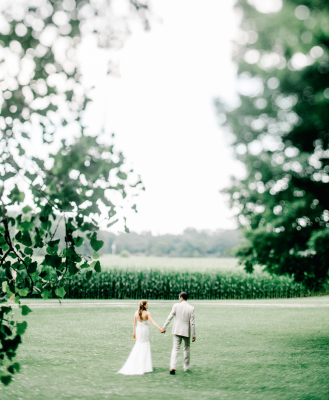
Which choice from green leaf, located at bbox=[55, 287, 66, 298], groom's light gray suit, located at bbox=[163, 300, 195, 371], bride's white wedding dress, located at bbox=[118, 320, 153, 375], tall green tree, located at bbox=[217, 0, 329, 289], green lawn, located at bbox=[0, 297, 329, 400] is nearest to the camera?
tall green tree, located at bbox=[217, 0, 329, 289]

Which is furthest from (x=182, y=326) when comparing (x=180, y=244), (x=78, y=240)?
(x=180, y=244)

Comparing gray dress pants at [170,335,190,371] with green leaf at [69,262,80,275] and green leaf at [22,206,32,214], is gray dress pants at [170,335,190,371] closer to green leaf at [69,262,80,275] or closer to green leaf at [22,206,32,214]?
green leaf at [69,262,80,275]

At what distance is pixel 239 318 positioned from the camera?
21.2 m

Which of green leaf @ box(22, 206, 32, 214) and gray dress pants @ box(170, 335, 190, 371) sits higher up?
green leaf @ box(22, 206, 32, 214)

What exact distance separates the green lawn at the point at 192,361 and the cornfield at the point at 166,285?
36.4 feet

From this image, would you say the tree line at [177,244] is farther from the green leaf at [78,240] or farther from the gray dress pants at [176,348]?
the green leaf at [78,240]

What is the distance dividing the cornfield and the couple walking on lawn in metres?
22.8

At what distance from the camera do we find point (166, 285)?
108 ft

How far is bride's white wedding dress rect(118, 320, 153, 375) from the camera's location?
933 centimetres

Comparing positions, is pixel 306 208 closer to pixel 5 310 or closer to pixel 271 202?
pixel 271 202

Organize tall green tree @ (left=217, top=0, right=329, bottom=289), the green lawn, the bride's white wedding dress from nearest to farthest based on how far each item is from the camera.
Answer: tall green tree @ (left=217, top=0, right=329, bottom=289) < the green lawn < the bride's white wedding dress

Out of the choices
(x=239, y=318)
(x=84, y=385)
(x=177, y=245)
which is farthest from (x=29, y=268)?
(x=177, y=245)

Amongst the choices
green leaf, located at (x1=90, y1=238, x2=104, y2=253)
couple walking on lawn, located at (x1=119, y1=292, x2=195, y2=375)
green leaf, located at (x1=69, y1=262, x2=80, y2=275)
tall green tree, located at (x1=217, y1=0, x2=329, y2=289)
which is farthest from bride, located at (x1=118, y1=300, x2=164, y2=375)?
green leaf, located at (x1=90, y1=238, x2=104, y2=253)

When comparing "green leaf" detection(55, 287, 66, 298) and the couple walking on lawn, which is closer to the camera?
"green leaf" detection(55, 287, 66, 298)
